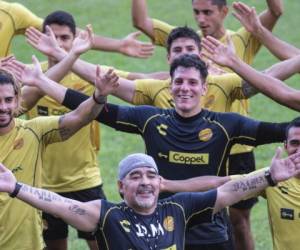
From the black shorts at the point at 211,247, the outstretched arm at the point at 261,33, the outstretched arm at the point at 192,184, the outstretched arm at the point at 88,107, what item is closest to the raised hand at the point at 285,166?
the outstretched arm at the point at 192,184

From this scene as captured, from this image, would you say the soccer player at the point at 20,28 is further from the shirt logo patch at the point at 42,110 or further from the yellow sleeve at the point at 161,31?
the shirt logo patch at the point at 42,110

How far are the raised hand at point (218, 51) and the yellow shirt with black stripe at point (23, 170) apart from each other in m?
1.73

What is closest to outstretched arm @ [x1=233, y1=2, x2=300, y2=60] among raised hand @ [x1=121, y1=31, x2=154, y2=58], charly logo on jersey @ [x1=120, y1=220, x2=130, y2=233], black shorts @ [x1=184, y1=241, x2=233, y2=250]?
raised hand @ [x1=121, y1=31, x2=154, y2=58]

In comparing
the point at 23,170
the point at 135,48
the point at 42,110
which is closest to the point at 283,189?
the point at 23,170

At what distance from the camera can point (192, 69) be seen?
11078 millimetres

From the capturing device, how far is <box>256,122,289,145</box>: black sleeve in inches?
424

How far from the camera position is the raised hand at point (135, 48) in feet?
45.1

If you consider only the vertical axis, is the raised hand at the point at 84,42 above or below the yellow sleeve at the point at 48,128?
above

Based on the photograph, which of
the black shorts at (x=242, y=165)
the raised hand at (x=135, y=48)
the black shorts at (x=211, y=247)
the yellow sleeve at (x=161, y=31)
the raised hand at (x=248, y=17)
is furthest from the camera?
the yellow sleeve at (x=161, y=31)

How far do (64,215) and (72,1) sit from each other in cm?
2171

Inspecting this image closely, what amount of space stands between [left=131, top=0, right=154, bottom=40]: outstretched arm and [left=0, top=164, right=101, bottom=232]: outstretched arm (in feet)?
15.6

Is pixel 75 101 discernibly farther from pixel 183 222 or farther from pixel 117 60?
pixel 117 60

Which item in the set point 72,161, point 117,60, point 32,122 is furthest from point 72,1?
point 32,122

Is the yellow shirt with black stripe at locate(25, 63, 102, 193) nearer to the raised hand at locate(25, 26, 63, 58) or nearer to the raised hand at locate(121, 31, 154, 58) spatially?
the raised hand at locate(25, 26, 63, 58)
